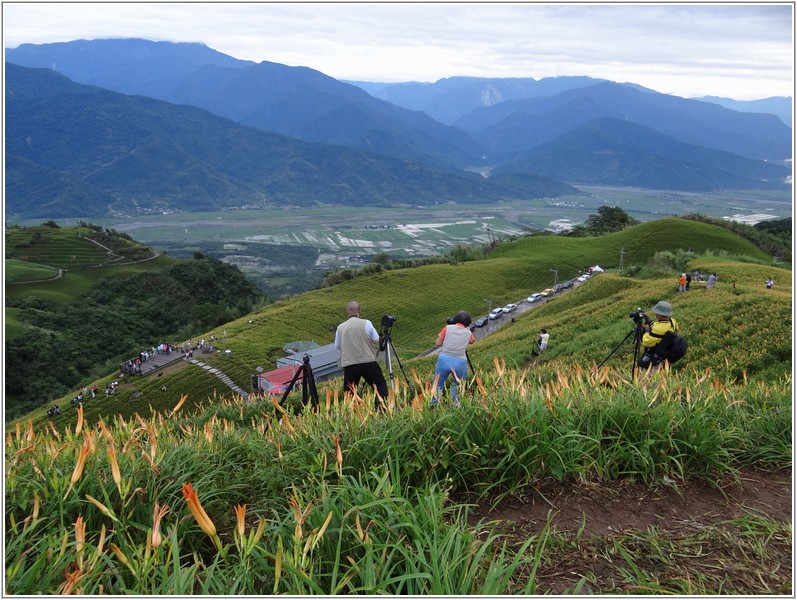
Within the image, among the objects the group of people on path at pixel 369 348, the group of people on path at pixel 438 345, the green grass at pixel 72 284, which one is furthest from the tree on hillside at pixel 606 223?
the group of people on path at pixel 369 348

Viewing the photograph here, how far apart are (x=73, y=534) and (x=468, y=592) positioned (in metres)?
2.17

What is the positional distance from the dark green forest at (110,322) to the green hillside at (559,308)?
613 inches

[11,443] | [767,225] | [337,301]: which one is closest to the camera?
[11,443]

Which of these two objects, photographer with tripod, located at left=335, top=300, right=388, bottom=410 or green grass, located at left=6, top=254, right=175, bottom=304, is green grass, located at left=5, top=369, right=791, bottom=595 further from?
green grass, located at left=6, top=254, right=175, bottom=304

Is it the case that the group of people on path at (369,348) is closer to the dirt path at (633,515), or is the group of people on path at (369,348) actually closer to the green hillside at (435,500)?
the green hillside at (435,500)

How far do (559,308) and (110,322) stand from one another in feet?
222

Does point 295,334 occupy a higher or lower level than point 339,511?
lower

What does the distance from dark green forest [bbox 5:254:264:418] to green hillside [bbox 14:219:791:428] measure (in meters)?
15.6

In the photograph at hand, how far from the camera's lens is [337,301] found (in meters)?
63.3

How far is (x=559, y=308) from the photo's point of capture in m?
31.8

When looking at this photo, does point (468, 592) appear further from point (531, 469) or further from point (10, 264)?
point (10, 264)

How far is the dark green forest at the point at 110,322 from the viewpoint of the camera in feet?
197

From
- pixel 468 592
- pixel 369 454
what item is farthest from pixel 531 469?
pixel 468 592

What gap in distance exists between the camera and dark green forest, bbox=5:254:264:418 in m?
60.2
